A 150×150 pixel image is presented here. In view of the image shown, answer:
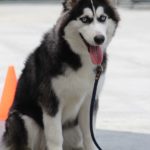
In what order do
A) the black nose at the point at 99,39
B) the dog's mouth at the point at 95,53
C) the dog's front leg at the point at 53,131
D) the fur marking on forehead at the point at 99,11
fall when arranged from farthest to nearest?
the dog's front leg at the point at 53,131
the dog's mouth at the point at 95,53
the fur marking on forehead at the point at 99,11
the black nose at the point at 99,39

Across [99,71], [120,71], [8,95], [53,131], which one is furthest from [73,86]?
[120,71]

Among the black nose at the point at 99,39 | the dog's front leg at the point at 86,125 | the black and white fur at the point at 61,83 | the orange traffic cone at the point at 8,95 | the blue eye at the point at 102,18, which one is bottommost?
the orange traffic cone at the point at 8,95

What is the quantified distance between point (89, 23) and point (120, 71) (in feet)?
13.6

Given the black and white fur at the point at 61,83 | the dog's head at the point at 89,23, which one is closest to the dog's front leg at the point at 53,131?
the black and white fur at the point at 61,83

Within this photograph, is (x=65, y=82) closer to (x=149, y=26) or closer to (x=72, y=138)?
(x=72, y=138)

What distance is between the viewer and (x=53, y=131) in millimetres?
3887

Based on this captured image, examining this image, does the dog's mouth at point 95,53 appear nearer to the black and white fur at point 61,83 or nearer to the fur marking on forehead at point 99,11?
the black and white fur at point 61,83

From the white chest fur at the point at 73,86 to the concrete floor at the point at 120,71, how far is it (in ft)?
2.15

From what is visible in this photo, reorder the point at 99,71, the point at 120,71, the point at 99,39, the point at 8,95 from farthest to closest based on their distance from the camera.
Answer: the point at 120,71
the point at 8,95
the point at 99,71
the point at 99,39

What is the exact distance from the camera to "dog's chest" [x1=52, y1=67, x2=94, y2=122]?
3.79 m

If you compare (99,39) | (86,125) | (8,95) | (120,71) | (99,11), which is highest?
(99,11)

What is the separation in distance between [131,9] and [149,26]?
481cm

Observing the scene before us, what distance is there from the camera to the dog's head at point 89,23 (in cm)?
355

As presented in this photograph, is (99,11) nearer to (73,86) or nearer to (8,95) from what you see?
(73,86)
